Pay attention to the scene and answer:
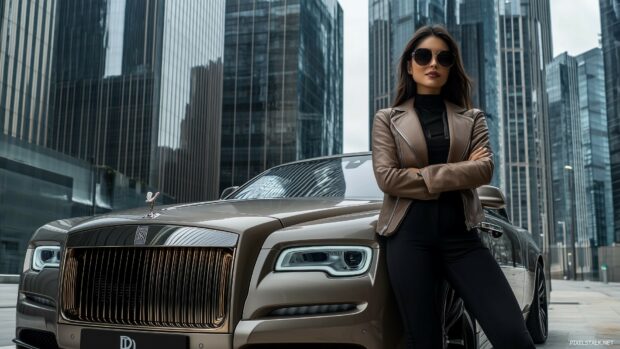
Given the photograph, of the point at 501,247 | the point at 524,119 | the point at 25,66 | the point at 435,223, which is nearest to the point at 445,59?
the point at 435,223

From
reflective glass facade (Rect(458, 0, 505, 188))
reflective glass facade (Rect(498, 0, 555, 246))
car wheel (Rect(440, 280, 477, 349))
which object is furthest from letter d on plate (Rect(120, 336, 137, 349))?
reflective glass facade (Rect(458, 0, 505, 188))

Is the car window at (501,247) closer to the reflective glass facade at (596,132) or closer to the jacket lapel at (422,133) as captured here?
the jacket lapel at (422,133)

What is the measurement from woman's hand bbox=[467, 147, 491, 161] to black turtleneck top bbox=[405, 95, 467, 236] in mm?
110

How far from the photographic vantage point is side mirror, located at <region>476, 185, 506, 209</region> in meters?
3.48

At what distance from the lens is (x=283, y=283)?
101 inches

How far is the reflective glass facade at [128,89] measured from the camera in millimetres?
71375

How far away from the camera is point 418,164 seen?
8.79 feet

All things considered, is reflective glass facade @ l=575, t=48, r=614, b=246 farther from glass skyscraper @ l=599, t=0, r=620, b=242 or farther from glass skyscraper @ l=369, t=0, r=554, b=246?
glass skyscraper @ l=599, t=0, r=620, b=242

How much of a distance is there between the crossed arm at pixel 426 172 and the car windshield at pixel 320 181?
901mm

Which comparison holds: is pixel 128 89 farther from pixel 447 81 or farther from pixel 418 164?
pixel 418 164

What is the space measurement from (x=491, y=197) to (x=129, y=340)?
203cm

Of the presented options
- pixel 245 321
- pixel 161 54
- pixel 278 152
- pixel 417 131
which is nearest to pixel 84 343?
pixel 245 321

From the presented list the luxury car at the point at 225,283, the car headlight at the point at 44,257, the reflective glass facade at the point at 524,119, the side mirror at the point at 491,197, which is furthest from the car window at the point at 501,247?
the reflective glass facade at the point at 524,119

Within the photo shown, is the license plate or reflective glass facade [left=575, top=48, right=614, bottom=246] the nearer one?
the license plate
